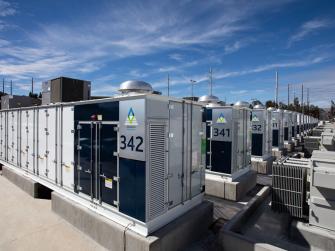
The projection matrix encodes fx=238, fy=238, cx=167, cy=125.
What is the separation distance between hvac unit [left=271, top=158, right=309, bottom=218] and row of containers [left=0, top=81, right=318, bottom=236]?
173cm

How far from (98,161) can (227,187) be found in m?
4.54

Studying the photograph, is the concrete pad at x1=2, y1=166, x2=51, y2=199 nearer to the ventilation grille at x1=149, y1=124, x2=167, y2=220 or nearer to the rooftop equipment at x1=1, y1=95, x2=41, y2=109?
the rooftop equipment at x1=1, y1=95, x2=41, y2=109

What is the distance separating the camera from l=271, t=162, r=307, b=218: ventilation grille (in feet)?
17.2

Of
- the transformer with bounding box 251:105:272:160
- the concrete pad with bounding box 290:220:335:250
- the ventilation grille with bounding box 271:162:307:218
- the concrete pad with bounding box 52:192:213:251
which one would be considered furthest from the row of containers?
the transformer with bounding box 251:105:272:160

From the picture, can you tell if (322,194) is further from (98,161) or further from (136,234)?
(98,161)

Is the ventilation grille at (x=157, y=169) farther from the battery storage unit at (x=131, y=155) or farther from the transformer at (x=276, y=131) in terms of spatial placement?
the transformer at (x=276, y=131)

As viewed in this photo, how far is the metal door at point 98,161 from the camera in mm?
4812

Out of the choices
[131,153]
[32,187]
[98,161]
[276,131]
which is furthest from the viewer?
[276,131]

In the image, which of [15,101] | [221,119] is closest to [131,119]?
[221,119]

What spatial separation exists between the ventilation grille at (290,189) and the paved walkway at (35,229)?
406 cm

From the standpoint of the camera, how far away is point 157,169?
4430mm

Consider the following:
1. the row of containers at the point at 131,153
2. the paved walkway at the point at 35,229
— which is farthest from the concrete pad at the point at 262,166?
the paved walkway at the point at 35,229

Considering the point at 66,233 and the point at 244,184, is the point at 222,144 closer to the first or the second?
the point at 244,184

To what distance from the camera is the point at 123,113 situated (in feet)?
15.0
